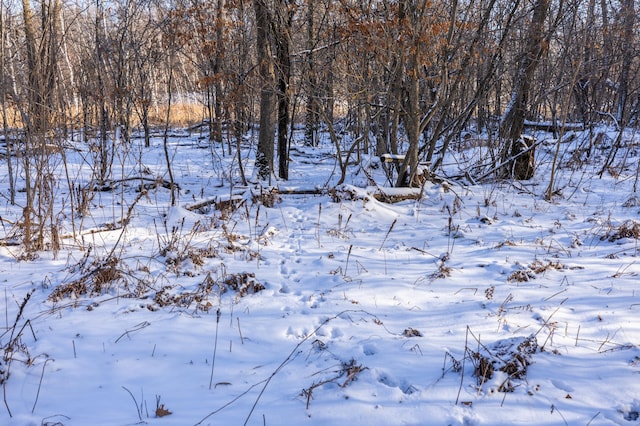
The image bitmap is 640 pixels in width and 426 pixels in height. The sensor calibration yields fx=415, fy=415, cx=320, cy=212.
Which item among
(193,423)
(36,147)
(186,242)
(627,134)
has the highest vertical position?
(627,134)

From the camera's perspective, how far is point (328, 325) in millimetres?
2912

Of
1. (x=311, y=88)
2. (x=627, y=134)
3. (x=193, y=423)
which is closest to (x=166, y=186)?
(x=311, y=88)

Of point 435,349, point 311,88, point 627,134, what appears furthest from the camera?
point 627,134

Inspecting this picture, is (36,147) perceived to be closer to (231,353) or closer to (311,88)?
(231,353)

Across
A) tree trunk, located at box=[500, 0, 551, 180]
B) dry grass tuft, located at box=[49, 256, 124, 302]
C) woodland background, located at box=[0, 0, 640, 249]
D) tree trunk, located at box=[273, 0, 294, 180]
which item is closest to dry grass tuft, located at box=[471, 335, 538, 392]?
dry grass tuft, located at box=[49, 256, 124, 302]

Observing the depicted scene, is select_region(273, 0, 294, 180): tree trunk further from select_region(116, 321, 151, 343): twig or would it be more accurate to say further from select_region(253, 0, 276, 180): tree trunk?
select_region(116, 321, 151, 343): twig

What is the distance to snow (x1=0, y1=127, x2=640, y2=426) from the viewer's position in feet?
6.82

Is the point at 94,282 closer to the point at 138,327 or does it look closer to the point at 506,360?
the point at 138,327

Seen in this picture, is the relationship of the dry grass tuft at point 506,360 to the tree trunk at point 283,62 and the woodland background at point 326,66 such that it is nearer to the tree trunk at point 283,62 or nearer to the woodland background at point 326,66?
the woodland background at point 326,66

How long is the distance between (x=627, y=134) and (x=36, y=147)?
42.4 ft

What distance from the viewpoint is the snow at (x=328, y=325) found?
2.08 metres

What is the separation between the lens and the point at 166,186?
7594mm

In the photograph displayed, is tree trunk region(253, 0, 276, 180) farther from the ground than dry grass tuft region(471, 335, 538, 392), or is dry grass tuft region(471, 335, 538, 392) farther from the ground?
tree trunk region(253, 0, 276, 180)

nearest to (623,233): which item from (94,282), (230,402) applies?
(230,402)
